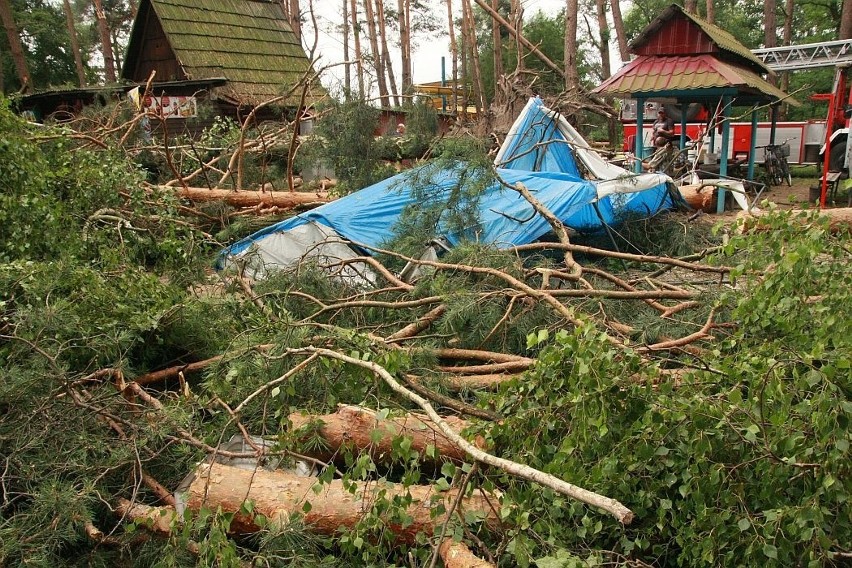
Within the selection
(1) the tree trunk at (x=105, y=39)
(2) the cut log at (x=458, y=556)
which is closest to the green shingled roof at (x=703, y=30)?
(2) the cut log at (x=458, y=556)

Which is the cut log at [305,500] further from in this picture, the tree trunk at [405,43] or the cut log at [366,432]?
the tree trunk at [405,43]

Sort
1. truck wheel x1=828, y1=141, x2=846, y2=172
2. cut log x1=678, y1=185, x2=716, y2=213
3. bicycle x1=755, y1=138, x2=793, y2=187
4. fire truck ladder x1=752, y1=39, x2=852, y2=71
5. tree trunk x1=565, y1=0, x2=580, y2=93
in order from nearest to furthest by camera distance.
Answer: cut log x1=678, y1=185, x2=716, y2=213 → fire truck ladder x1=752, y1=39, x2=852, y2=71 → truck wheel x1=828, y1=141, x2=846, y2=172 → tree trunk x1=565, y1=0, x2=580, y2=93 → bicycle x1=755, y1=138, x2=793, y2=187

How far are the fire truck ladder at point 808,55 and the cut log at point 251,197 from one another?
9.15 meters

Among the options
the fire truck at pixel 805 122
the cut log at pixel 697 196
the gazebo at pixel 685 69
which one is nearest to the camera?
the cut log at pixel 697 196

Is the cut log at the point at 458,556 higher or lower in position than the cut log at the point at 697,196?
lower

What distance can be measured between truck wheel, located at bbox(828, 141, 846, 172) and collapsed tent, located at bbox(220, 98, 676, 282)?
6.80m

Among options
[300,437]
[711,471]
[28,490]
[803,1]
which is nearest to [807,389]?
[711,471]

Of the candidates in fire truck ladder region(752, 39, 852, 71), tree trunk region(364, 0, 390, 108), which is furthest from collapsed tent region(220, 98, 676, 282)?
tree trunk region(364, 0, 390, 108)

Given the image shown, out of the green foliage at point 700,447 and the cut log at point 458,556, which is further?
the cut log at point 458,556

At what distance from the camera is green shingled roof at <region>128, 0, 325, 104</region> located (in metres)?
16.1

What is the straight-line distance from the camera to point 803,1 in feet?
86.7

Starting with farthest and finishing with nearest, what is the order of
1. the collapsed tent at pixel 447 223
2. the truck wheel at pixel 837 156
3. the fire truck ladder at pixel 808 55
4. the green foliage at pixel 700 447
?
the truck wheel at pixel 837 156, the fire truck ladder at pixel 808 55, the collapsed tent at pixel 447 223, the green foliage at pixel 700 447

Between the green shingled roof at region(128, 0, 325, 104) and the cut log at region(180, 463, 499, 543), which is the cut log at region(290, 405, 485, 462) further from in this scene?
the green shingled roof at region(128, 0, 325, 104)

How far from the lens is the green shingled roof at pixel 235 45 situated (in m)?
16.1
